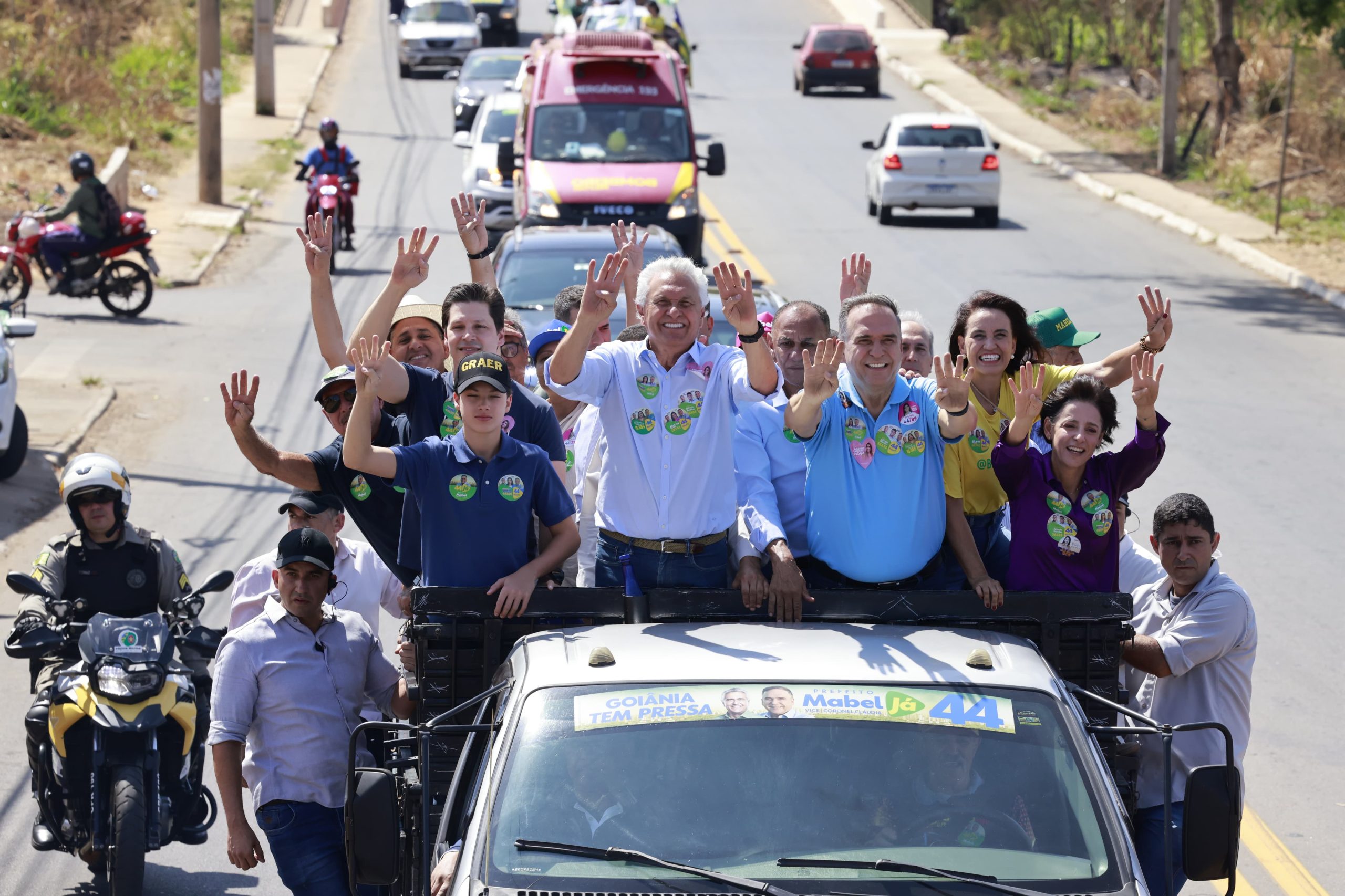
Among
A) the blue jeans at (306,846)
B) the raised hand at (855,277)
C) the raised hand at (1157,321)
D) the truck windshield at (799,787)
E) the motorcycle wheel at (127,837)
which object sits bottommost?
the motorcycle wheel at (127,837)

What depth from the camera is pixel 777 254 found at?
2425 cm

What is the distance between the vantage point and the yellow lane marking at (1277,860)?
22.8 ft

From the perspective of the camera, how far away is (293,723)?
5586 mm

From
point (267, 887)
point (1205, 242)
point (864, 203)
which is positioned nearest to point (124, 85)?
point (864, 203)

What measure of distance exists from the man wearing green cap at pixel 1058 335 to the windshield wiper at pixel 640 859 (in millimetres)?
4062

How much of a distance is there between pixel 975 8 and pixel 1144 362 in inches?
1736

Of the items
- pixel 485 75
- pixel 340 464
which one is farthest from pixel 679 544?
pixel 485 75

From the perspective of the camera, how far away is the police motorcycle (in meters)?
6.40

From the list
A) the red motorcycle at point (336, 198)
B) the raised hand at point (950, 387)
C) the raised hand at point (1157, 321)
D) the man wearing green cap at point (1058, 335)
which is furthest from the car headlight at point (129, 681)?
the red motorcycle at point (336, 198)

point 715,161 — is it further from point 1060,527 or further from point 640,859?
Result: point 640,859

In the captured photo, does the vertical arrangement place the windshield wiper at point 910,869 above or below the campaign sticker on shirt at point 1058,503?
below

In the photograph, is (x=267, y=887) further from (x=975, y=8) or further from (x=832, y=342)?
(x=975, y=8)

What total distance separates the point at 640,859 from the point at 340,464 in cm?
237

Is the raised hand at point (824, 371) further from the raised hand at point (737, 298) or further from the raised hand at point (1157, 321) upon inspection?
the raised hand at point (1157, 321)
